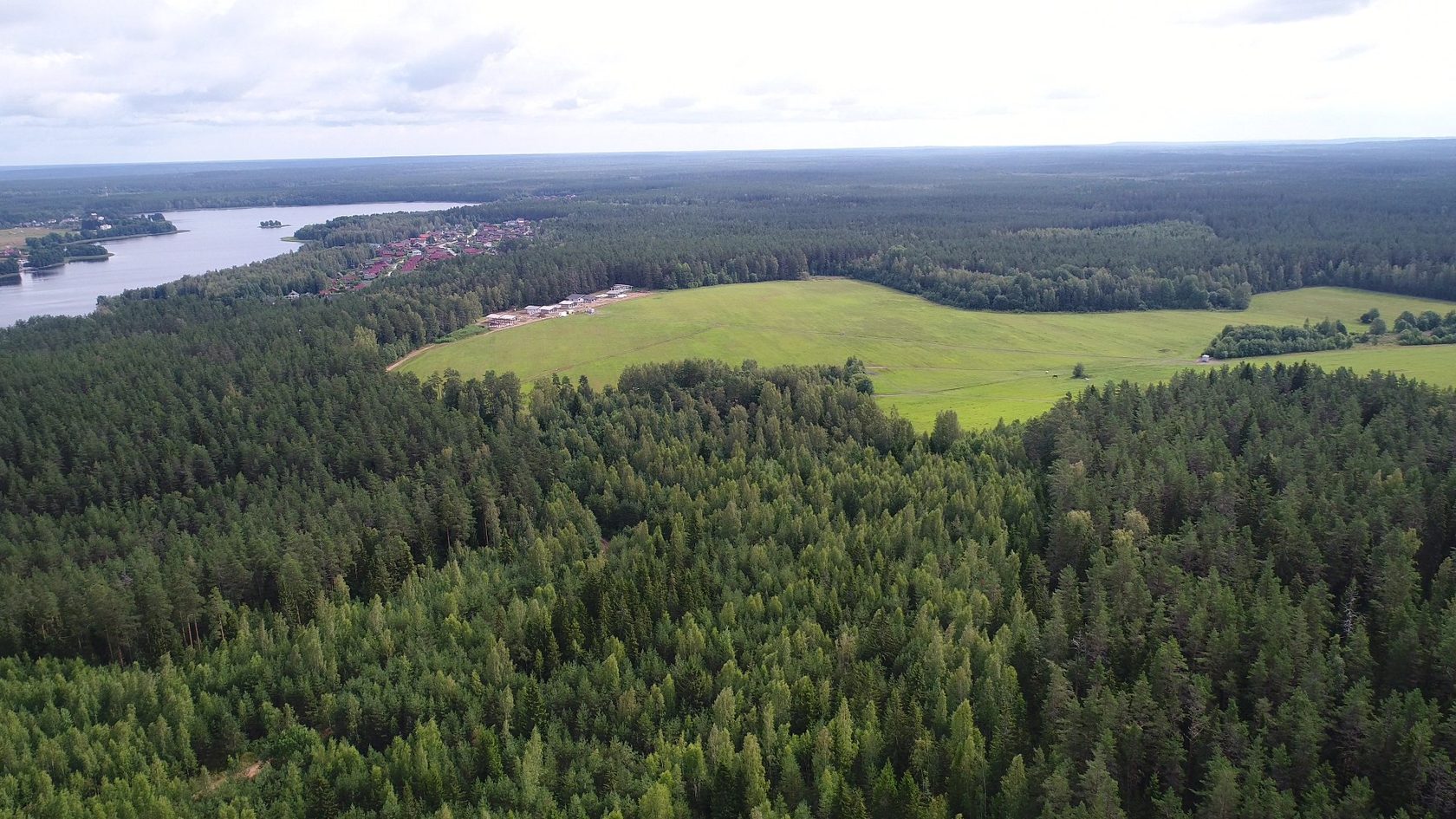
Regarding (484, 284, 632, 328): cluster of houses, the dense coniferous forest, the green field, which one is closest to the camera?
the dense coniferous forest

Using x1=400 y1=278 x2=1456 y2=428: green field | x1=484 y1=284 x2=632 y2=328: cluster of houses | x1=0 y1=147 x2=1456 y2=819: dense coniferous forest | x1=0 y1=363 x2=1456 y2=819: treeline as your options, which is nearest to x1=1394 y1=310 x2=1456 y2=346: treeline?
x1=400 y1=278 x2=1456 y2=428: green field

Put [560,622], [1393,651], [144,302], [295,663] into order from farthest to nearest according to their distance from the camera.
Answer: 1. [144,302]
2. [560,622]
3. [295,663]
4. [1393,651]

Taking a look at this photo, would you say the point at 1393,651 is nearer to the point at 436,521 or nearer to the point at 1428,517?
the point at 1428,517

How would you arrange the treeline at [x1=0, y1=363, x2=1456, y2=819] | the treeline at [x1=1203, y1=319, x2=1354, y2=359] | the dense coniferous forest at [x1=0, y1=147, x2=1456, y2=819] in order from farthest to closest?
the treeline at [x1=1203, y1=319, x2=1354, y2=359] → the dense coniferous forest at [x1=0, y1=147, x2=1456, y2=819] → the treeline at [x1=0, y1=363, x2=1456, y2=819]

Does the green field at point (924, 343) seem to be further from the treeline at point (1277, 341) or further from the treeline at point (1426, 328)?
the treeline at point (1426, 328)

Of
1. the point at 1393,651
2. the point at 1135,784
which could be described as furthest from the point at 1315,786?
the point at 1393,651

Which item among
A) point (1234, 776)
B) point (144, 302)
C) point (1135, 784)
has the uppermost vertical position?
point (144, 302)

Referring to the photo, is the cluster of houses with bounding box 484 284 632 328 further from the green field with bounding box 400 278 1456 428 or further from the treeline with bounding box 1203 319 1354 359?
the treeline with bounding box 1203 319 1354 359
